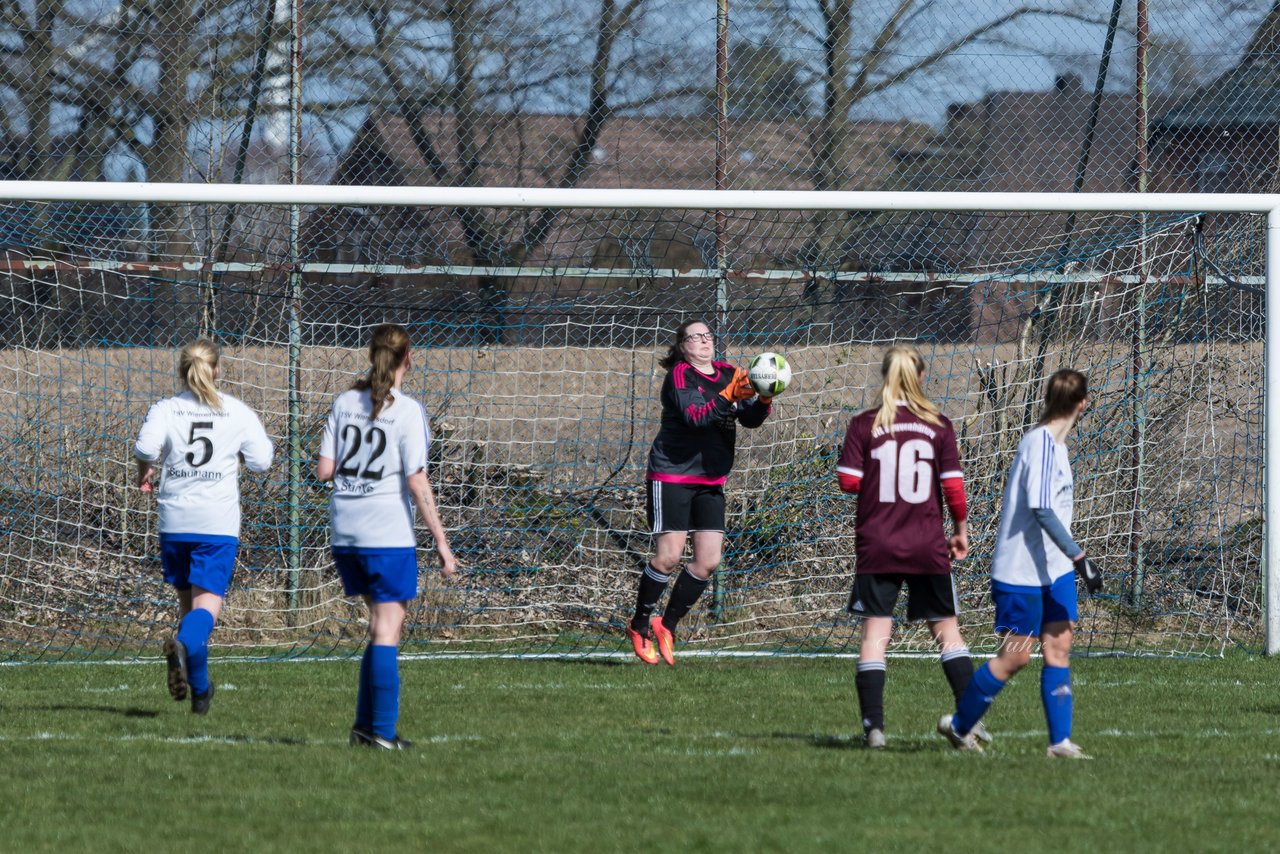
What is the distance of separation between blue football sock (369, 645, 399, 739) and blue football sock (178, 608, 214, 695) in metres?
1.26

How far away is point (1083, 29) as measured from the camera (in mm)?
11984

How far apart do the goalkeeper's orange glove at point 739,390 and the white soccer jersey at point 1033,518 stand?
280 cm

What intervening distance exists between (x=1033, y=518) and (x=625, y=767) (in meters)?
1.77

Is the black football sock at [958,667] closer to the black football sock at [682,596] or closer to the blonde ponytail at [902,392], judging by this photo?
the blonde ponytail at [902,392]

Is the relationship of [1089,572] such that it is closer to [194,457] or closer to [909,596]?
A: [909,596]

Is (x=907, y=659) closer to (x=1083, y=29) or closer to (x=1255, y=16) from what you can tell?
(x=1083, y=29)

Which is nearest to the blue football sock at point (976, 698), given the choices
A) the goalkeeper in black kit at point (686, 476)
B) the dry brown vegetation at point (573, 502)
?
the goalkeeper in black kit at point (686, 476)

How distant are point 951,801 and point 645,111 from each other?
760 centimetres

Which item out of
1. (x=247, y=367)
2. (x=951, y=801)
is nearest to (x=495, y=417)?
(x=247, y=367)

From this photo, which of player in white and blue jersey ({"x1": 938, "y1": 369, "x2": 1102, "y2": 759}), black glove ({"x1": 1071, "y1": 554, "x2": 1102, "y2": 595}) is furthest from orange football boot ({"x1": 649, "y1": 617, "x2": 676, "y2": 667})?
black glove ({"x1": 1071, "y1": 554, "x2": 1102, "y2": 595})

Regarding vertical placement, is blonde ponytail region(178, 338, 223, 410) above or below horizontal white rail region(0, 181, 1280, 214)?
below

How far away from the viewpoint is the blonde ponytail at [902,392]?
609cm

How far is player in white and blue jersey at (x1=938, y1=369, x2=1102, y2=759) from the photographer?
5832 mm

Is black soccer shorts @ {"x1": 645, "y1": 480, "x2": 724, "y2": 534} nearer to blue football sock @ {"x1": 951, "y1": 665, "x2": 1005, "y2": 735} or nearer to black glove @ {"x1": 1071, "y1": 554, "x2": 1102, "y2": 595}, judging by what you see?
Result: blue football sock @ {"x1": 951, "y1": 665, "x2": 1005, "y2": 735}
